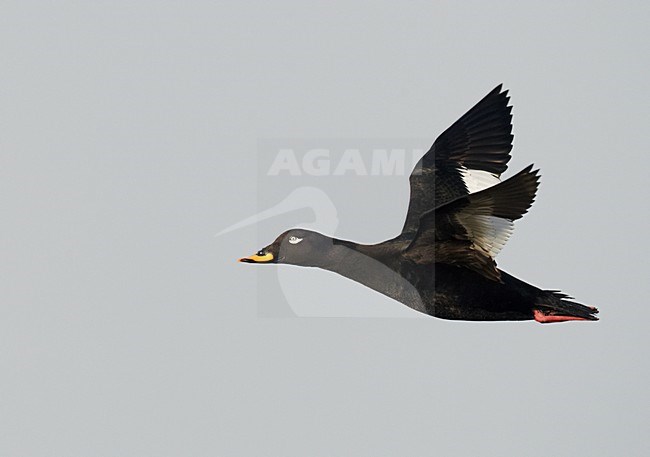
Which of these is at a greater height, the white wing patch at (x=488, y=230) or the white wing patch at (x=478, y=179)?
the white wing patch at (x=478, y=179)

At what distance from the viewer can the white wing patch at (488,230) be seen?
11570 millimetres

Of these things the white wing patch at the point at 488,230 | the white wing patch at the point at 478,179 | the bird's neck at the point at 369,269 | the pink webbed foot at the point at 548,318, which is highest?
the white wing patch at the point at 478,179

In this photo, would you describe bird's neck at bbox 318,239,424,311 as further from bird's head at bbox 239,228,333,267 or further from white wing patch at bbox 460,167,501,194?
white wing patch at bbox 460,167,501,194

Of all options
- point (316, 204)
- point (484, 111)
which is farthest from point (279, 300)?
point (484, 111)

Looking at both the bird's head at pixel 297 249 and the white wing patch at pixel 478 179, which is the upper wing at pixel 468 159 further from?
the bird's head at pixel 297 249

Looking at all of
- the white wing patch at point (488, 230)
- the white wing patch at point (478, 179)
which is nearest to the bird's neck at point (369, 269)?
the white wing patch at point (488, 230)

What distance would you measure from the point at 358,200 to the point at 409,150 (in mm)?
944

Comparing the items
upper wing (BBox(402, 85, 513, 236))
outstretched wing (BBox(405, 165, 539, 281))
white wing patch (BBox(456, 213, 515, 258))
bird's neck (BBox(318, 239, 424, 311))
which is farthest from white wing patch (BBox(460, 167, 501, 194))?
white wing patch (BBox(456, 213, 515, 258))

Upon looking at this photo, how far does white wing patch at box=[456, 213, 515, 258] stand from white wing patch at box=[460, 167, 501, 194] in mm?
1866

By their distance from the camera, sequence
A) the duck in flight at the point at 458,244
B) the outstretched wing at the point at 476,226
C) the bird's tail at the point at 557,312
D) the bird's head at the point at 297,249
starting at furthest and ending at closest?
the bird's head at the point at 297,249 < the bird's tail at the point at 557,312 < the duck in flight at the point at 458,244 < the outstretched wing at the point at 476,226

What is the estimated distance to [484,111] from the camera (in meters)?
13.9

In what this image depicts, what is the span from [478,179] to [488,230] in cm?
214

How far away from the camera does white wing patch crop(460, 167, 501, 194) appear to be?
45.0ft

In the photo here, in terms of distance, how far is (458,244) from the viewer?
11969mm
